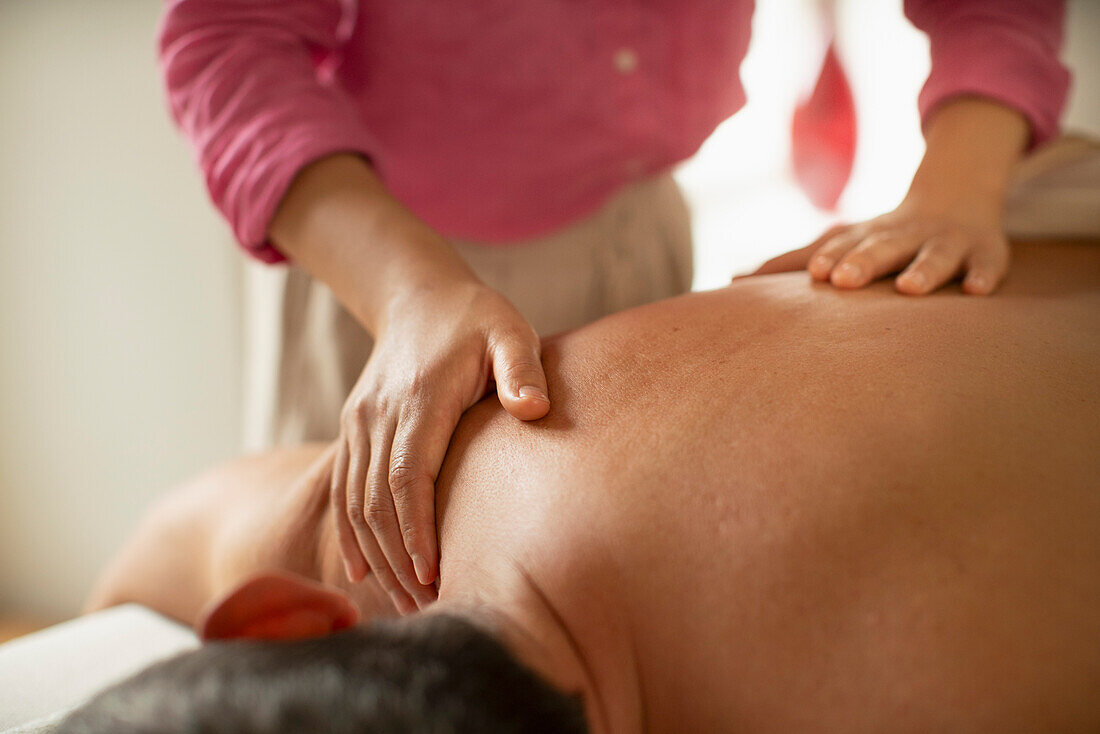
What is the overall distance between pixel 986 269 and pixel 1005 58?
1.05 ft

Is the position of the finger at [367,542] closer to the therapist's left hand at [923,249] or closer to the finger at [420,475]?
the finger at [420,475]

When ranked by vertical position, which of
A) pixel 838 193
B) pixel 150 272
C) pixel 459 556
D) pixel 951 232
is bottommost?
pixel 150 272

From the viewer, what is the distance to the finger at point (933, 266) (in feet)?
2.14

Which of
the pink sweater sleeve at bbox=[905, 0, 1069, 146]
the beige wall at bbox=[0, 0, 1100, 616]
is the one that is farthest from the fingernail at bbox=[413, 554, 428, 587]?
the beige wall at bbox=[0, 0, 1100, 616]

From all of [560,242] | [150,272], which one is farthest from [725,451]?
[150,272]

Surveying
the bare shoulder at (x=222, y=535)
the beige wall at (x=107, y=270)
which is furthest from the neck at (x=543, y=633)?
the beige wall at (x=107, y=270)

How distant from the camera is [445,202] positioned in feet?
3.35

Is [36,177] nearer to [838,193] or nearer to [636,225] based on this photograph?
[636,225]

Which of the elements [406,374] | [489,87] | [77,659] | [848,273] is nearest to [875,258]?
[848,273]

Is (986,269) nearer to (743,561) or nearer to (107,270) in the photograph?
(743,561)

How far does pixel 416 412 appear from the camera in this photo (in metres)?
0.58

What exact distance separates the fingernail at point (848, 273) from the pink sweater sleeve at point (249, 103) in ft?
1.56

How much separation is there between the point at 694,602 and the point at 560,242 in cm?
71

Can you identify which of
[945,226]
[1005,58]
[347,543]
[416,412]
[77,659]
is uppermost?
[1005,58]
